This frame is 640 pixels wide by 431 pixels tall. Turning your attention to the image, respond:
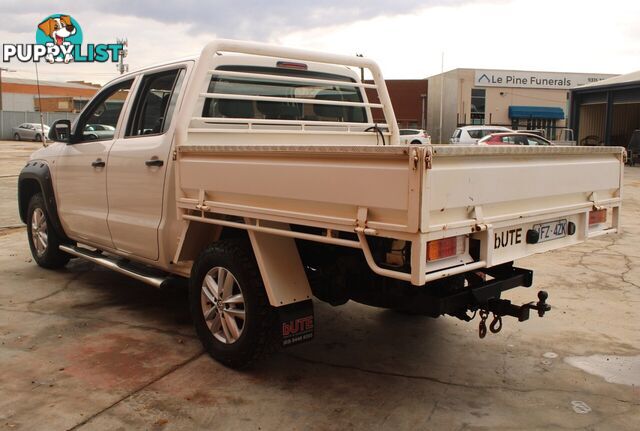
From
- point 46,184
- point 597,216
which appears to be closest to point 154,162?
point 46,184

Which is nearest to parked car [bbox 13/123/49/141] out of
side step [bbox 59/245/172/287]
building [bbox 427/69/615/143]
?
building [bbox 427/69/615/143]

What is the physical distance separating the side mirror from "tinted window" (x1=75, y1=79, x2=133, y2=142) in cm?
15

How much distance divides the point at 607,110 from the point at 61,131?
28.5 metres

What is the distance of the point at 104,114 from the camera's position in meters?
5.74

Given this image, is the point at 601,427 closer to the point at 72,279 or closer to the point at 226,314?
the point at 226,314

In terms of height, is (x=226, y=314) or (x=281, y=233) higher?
(x=281, y=233)

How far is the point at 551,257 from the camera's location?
25.3ft

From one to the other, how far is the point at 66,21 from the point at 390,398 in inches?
1355

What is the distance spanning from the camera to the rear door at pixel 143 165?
15.2ft

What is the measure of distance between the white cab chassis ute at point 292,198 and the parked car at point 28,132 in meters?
40.1

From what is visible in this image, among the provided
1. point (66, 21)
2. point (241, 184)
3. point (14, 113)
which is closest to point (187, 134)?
point (241, 184)

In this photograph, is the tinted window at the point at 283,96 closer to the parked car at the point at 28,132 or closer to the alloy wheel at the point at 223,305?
the alloy wheel at the point at 223,305

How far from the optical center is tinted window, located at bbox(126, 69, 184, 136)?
4703mm

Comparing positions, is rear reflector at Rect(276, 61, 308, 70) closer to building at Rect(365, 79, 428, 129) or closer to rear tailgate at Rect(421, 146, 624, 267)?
rear tailgate at Rect(421, 146, 624, 267)
